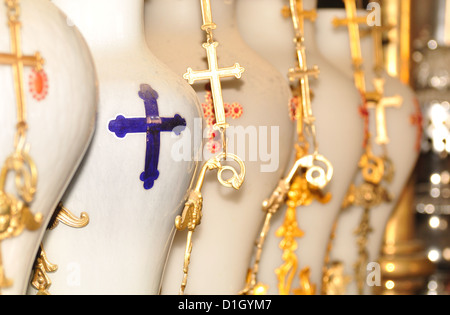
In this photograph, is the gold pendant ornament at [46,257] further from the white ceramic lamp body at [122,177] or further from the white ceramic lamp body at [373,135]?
the white ceramic lamp body at [373,135]

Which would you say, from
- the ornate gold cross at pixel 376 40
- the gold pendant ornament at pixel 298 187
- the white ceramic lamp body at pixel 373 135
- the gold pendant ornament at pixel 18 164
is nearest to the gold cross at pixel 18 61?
the gold pendant ornament at pixel 18 164

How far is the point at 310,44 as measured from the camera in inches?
31.2

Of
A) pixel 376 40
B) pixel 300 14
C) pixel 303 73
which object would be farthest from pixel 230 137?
pixel 376 40

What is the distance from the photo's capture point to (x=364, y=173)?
0.92m

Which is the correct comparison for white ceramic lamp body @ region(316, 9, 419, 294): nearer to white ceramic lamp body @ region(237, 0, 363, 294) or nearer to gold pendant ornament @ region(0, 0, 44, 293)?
white ceramic lamp body @ region(237, 0, 363, 294)

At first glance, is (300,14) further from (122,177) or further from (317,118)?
(122,177)

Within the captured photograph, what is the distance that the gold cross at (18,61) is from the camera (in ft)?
1.24

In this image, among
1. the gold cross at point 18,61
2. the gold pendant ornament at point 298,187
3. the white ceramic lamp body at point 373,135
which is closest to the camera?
the gold cross at point 18,61

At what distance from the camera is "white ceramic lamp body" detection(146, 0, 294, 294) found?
57 centimetres

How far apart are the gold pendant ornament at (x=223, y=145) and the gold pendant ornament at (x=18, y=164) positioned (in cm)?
14

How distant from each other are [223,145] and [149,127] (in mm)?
92

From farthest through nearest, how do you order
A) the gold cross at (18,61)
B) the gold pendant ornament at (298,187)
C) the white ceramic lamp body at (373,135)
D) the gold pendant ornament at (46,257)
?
the white ceramic lamp body at (373,135)
the gold pendant ornament at (298,187)
the gold pendant ornament at (46,257)
the gold cross at (18,61)

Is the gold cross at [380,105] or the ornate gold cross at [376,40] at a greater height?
the ornate gold cross at [376,40]
